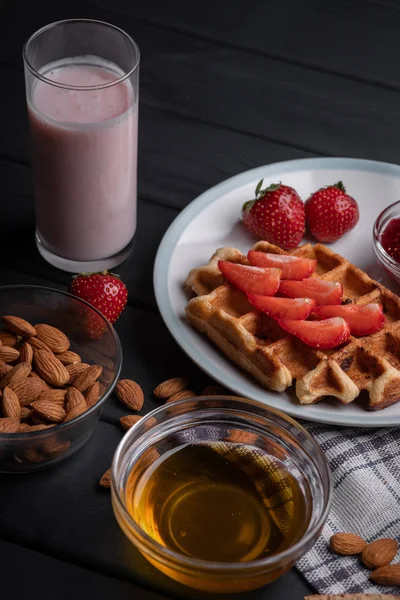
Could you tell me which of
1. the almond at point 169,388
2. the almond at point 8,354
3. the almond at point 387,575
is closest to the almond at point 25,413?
the almond at point 8,354

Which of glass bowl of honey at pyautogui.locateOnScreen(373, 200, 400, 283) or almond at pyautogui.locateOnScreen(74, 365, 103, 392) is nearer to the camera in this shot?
almond at pyautogui.locateOnScreen(74, 365, 103, 392)

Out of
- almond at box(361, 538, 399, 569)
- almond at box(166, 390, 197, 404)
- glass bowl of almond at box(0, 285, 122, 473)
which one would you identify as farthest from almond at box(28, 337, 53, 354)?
almond at box(361, 538, 399, 569)

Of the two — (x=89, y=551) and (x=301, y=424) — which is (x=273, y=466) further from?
(x=89, y=551)

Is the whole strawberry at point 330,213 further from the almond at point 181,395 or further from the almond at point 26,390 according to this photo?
the almond at point 26,390

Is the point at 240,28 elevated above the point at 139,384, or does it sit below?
above

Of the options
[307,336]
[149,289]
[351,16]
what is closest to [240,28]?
[351,16]

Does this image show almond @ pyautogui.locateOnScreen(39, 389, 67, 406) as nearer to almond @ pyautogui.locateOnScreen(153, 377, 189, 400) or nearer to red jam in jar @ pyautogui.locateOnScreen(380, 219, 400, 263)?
almond @ pyautogui.locateOnScreen(153, 377, 189, 400)
